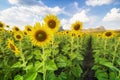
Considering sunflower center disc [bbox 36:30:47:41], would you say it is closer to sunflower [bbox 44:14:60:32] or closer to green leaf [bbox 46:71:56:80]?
green leaf [bbox 46:71:56:80]

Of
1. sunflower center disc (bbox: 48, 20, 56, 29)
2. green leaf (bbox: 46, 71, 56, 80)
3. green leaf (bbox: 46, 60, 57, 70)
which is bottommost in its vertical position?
green leaf (bbox: 46, 71, 56, 80)

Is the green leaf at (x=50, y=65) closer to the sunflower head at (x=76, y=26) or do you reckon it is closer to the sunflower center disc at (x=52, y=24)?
the sunflower center disc at (x=52, y=24)

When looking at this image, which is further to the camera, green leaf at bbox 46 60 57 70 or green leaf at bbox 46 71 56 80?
green leaf at bbox 46 71 56 80

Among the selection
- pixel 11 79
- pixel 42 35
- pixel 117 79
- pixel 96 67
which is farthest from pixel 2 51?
pixel 117 79

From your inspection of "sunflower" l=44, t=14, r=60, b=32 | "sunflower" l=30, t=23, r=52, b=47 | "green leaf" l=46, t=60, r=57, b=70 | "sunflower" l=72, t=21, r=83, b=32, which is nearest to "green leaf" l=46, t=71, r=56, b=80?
"green leaf" l=46, t=60, r=57, b=70

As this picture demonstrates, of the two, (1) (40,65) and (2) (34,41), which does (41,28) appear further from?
(1) (40,65)

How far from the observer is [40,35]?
375 centimetres

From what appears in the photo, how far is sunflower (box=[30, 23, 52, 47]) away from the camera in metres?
3.69

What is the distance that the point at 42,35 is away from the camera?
3758mm

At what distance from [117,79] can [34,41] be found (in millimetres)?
1443

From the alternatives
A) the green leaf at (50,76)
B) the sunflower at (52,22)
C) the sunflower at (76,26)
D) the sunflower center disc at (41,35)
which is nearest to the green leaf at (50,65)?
the green leaf at (50,76)

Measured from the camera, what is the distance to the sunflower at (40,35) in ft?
12.1

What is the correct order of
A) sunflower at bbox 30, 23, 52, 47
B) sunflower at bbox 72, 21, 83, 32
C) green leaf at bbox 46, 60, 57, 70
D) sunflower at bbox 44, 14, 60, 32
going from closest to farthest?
green leaf at bbox 46, 60, 57, 70, sunflower at bbox 30, 23, 52, 47, sunflower at bbox 44, 14, 60, 32, sunflower at bbox 72, 21, 83, 32

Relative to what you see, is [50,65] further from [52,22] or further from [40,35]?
[52,22]
